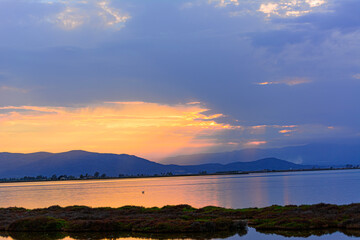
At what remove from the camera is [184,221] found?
52188 millimetres

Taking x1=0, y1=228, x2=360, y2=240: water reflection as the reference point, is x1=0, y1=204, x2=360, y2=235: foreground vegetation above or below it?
above

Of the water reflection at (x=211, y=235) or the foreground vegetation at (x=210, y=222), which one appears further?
the foreground vegetation at (x=210, y=222)

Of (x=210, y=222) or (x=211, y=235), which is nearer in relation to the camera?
(x=211, y=235)

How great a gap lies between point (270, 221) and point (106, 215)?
25.0 m

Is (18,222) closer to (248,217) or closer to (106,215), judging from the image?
(106,215)

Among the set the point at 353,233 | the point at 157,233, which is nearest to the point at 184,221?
the point at 157,233

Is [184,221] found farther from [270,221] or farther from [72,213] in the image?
[72,213]

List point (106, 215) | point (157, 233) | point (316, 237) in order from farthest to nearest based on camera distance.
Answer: point (106, 215) < point (157, 233) < point (316, 237)

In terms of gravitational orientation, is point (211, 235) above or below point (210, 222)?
below

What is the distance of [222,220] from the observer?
165 feet

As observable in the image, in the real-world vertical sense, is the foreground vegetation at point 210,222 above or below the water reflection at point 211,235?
above

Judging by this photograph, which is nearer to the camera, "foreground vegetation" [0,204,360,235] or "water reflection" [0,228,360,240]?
"water reflection" [0,228,360,240]

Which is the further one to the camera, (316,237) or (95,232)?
(95,232)

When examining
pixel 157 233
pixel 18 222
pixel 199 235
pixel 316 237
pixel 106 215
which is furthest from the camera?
pixel 106 215
